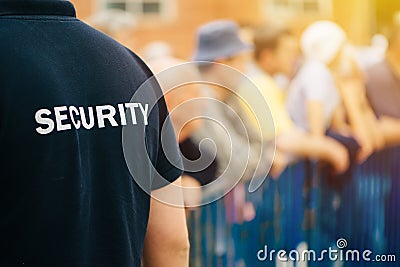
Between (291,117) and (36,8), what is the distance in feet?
5.46

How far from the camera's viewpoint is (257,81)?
304 centimetres

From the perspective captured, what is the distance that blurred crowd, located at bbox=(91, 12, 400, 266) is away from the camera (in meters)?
2.98

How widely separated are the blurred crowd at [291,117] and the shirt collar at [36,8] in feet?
4.66

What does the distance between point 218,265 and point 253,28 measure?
859 millimetres

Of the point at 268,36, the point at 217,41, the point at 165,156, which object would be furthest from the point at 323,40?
the point at 165,156

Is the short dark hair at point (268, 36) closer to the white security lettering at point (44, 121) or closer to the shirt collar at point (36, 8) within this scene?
the shirt collar at point (36, 8)

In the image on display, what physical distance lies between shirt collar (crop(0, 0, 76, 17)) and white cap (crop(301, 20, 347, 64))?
5.11 feet

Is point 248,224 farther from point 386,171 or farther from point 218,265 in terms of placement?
point 386,171

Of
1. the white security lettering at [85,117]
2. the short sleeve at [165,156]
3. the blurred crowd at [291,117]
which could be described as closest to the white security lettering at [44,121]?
the white security lettering at [85,117]

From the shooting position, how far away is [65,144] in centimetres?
147

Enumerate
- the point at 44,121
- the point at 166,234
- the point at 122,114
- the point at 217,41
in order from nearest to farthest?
the point at 44,121 < the point at 122,114 < the point at 166,234 < the point at 217,41

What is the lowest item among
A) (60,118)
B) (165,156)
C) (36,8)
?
(165,156)

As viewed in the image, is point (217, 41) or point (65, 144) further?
point (217, 41)

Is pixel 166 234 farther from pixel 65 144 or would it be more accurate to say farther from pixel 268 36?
pixel 268 36
